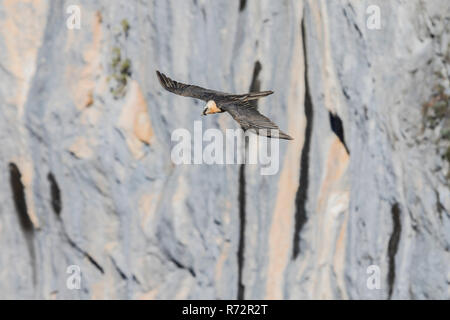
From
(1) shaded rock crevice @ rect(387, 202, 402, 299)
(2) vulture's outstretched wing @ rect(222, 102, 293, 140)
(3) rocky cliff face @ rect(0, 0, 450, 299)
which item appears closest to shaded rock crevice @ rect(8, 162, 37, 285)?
(3) rocky cliff face @ rect(0, 0, 450, 299)

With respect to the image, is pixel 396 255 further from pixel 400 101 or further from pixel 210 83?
pixel 210 83

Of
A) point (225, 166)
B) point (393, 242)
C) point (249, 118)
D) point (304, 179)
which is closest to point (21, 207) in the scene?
point (225, 166)

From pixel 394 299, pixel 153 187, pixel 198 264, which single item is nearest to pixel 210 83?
pixel 153 187

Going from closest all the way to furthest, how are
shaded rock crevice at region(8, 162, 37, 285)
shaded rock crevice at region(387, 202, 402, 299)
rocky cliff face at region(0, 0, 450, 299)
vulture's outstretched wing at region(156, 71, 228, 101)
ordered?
vulture's outstretched wing at region(156, 71, 228, 101)
rocky cliff face at region(0, 0, 450, 299)
shaded rock crevice at region(387, 202, 402, 299)
shaded rock crevice at region(8, 162, 37, 285)

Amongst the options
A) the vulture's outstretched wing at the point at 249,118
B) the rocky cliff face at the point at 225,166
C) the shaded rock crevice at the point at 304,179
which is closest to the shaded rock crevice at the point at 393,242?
the rocky cliff face at the point at 225,166

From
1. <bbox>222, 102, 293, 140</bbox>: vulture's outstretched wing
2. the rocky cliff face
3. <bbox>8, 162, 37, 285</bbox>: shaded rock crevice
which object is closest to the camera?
<bbox>222, 102, 293, 140</bbox>: vulture's outstretched wing

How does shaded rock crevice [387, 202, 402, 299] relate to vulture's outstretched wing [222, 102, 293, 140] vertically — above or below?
below

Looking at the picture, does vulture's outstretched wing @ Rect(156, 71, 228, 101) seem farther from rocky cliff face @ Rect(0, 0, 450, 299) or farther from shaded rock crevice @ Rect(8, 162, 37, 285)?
shaded rock crevice @ Rect(8, 162, 37, 285)
